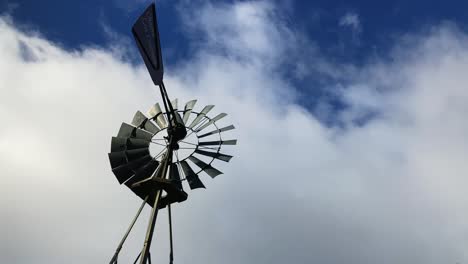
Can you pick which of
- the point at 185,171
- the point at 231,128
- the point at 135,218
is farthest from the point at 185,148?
the point at 135,218

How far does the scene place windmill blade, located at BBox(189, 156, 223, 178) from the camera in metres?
13.5

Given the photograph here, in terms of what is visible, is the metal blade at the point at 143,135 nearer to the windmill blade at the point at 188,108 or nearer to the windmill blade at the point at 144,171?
the windmill blade at the point at 144,171

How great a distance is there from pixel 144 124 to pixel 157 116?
0.53 meters

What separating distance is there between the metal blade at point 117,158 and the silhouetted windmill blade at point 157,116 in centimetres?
163

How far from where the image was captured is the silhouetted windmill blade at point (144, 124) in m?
13.9

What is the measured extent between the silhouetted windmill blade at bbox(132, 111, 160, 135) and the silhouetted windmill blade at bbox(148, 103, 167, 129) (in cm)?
17

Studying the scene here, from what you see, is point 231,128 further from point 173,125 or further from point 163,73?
point 163,73

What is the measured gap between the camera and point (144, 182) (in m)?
12.0

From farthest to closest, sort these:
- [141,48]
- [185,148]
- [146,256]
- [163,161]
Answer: [185,148]
[163,161]
[141,48]
[146,256]

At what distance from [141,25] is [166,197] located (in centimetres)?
508

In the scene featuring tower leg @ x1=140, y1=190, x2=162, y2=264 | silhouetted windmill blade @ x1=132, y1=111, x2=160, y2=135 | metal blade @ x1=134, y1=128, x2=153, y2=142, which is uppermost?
silhouetted windmill blade @ x1=132, y1=111, x2=160, y2=135

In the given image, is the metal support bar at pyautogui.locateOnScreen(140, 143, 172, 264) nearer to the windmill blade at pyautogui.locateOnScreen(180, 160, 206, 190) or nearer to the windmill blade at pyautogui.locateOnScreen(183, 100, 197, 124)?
the windmill blade at pyautogui.locateOnScreen(180, 160, 206, 190)

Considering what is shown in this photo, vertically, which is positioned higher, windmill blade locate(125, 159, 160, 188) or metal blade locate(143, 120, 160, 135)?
metal blade locate(143, 120, 160, 135)

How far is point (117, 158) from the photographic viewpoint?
13078 millimetres
